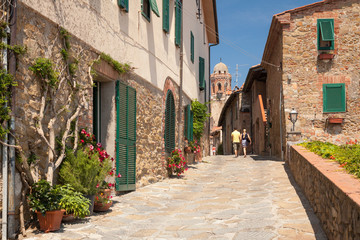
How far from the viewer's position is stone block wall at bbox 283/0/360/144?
1484 centimetres

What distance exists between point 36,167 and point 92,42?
2.64 meters

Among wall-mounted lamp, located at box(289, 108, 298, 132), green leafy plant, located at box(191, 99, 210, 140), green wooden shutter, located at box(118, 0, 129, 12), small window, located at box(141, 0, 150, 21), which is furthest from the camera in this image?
green leafy plant, located at box(191, 99, 210, 140)

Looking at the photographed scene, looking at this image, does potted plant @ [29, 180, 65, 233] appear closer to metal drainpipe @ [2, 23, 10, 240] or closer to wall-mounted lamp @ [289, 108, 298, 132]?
metal drainpipe @ [2, 23, 10, 240]

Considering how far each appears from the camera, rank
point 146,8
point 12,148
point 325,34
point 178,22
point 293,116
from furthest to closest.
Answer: point 325,34 → point 293,116 → point 178,22 → point 146,8 → point 12,148

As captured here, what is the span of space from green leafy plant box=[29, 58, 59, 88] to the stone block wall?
1063cm

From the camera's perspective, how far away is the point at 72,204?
17.7 ft

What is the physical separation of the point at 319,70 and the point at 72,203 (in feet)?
38.7

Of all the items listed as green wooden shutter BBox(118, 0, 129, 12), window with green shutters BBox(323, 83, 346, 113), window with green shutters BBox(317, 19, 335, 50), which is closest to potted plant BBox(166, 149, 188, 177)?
green wooden shutter BBox(118, 0, 129, 12)

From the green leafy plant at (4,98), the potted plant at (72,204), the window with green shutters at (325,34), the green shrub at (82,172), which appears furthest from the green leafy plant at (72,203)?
the window with green shutters at (325,34)

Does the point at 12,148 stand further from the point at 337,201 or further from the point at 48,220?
the point at 337,201

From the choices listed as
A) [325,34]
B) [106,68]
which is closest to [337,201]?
[106,68]

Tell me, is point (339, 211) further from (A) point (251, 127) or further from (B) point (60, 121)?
(A) point (251, 127)

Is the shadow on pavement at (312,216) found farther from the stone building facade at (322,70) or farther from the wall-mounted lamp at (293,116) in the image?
the stone building facade at (322,70)

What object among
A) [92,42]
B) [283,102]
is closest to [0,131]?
[92,42]
